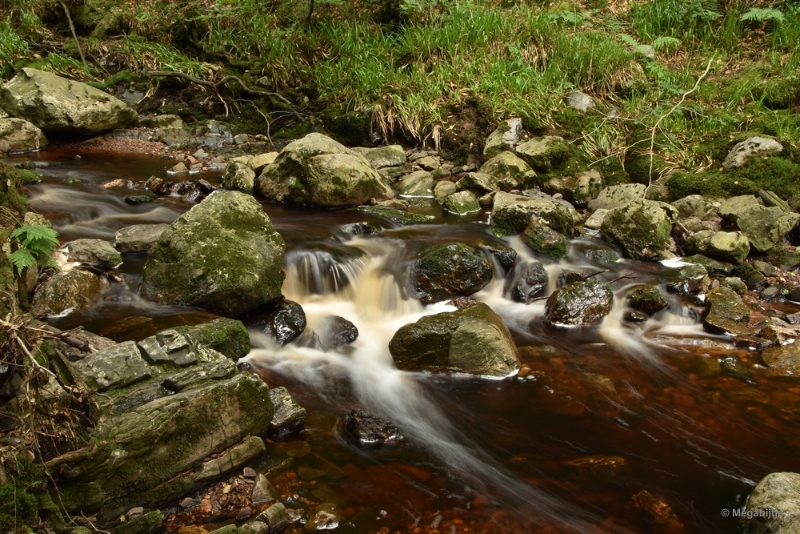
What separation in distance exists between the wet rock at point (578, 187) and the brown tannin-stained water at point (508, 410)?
2.08m

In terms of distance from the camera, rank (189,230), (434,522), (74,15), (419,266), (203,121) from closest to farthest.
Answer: (434,522) → (189,230) → (419,266) → (203,121) → (74,15)

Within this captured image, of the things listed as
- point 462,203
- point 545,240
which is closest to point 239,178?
point 462,203

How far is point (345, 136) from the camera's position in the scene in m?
11.3

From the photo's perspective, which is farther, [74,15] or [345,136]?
[74,15]

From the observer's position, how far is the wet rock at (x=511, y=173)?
924 cm

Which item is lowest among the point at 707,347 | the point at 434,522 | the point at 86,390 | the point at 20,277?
the point at 707,347

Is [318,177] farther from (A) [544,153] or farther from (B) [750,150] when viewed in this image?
(B) [750,150]

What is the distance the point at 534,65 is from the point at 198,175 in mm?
6677

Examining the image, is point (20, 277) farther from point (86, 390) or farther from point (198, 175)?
point (198, 175)

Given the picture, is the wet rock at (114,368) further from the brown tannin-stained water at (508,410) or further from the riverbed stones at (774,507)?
the riverbed stones at (774,507)

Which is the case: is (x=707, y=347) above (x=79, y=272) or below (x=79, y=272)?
below

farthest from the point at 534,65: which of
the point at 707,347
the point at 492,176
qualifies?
the point at 707,347
